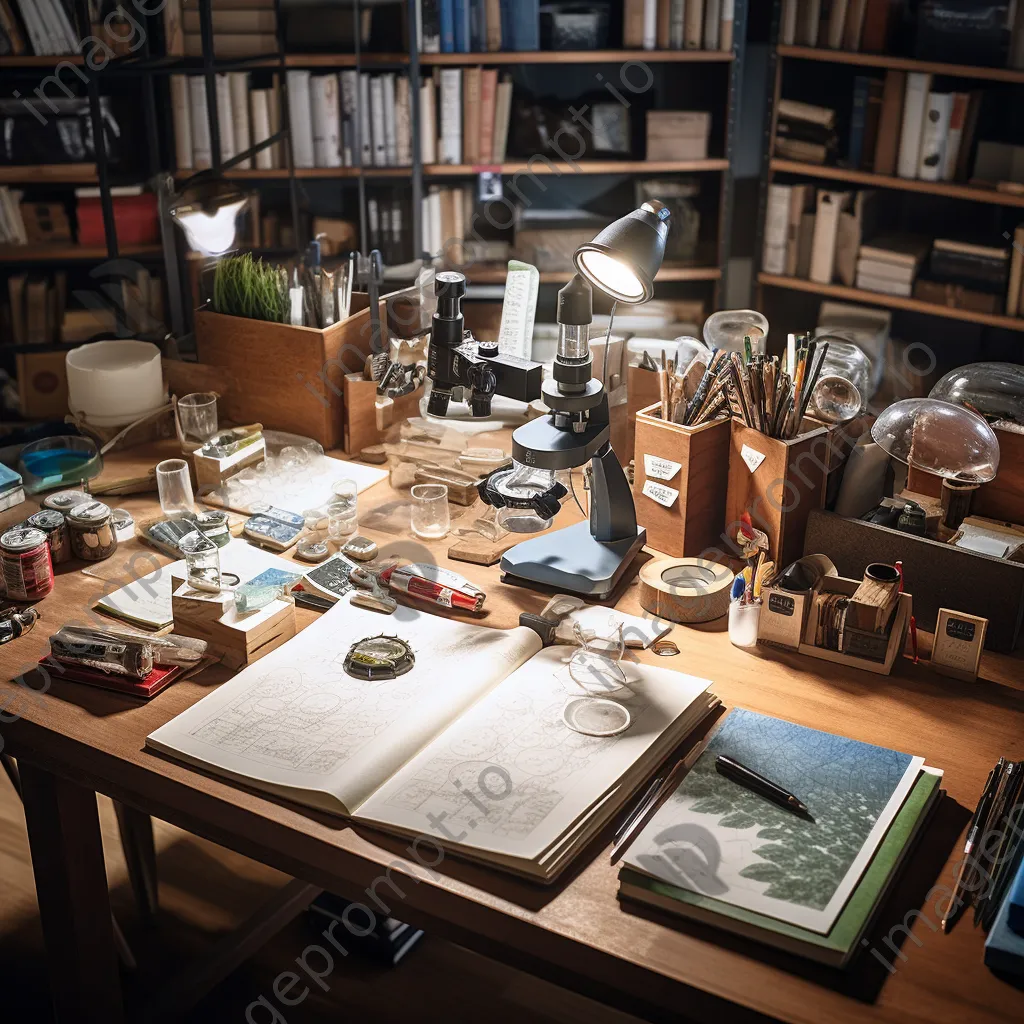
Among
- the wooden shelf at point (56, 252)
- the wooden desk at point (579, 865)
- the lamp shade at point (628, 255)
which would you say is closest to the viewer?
the wooden desk at point (579, 865)

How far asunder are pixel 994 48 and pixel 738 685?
2903 mm

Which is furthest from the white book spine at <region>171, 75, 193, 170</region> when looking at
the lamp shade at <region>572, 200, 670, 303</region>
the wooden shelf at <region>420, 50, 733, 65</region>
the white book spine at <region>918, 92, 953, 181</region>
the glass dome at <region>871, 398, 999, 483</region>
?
the glass dome at <region>871, 398, 999, 483</region>

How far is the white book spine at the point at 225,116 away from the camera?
3.94 meters

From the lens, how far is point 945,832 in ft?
4.25

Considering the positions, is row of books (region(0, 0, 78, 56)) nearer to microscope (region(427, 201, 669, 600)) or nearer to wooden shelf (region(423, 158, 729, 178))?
wooden shelf (region(423, 158, 729, 178))

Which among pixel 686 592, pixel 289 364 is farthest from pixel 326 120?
pixel 686 592

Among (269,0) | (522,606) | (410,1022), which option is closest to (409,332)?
(522,606)

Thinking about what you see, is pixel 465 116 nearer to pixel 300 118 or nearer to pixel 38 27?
pixel 300 118

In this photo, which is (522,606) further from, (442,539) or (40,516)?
(40,516)

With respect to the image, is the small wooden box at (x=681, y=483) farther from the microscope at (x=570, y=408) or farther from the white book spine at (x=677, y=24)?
the white book spine at (x=677, y=24)

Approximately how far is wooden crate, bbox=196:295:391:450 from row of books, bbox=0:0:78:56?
2.17 metres

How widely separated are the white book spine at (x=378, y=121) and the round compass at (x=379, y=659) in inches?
112

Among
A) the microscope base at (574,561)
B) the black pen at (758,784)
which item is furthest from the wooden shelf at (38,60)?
the black pen at (758,784)

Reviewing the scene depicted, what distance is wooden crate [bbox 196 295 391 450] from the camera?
217 centimetres
